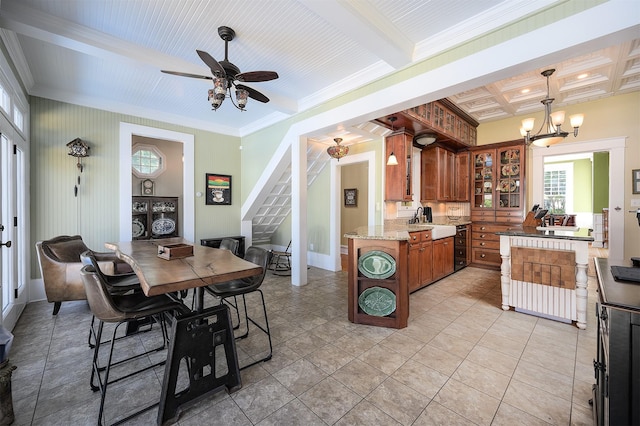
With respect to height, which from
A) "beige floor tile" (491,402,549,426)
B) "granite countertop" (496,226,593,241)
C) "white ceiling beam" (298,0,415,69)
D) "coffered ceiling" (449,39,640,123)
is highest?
"coffered ceiling" (449,39,640,123)

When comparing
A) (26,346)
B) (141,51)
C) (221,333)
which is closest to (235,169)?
(141,51)

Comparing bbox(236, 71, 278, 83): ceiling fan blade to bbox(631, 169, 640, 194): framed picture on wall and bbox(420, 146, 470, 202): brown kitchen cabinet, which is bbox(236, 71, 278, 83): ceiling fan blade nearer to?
bbox(420, 146, 470, 202): brown kitchen cabinet

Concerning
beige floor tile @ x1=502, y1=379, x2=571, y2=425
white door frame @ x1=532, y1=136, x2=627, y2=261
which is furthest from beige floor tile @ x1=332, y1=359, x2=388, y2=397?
white door frame @ x1=532, y1=136, x2=627, y2=261

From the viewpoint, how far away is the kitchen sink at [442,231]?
420cm

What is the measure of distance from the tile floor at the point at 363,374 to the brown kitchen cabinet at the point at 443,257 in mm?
1170

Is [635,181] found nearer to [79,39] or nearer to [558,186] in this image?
[558,186]

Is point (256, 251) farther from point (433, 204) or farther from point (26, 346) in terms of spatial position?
point (433, 204)

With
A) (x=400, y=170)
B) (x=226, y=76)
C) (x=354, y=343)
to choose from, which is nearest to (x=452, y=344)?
(x=354, y=343)

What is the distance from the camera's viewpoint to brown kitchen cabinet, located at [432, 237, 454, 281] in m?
4.29

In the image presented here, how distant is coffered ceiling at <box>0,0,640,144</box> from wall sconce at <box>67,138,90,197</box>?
650mm

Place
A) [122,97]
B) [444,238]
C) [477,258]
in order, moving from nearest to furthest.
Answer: [122,97] < [444,238] < [477,258]

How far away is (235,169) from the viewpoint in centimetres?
571

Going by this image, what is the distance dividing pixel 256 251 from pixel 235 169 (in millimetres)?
3602

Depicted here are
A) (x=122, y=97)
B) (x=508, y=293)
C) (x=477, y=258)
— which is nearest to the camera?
(x=508, y=293)
